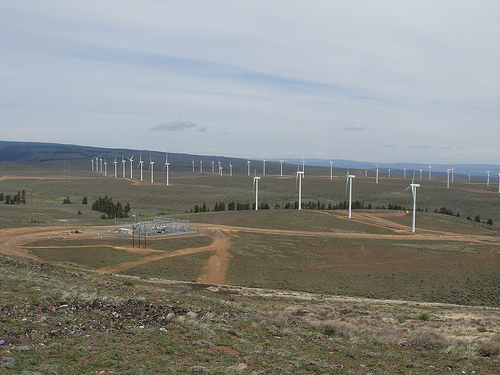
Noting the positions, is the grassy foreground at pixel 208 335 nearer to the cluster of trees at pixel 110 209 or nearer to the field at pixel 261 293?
the field at pixel 261 293

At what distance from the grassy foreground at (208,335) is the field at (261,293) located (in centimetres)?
8

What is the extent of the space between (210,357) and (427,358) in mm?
7952

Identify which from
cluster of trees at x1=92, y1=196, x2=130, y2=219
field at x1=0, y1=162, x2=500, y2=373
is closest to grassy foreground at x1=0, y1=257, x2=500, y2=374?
field at x1=0, y1=162, x2=500, y2=373

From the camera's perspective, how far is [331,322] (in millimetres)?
19828

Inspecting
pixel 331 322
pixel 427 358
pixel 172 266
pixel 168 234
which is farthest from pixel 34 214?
pixel 427 358

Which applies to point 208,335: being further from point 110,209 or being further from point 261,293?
point 110,209

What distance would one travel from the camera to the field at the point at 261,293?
45.1ft

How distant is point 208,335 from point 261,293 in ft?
45.7

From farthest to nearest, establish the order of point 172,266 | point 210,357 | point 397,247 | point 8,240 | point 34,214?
point 34,214 → point 397,247 → point 8,240 → point 172,266 → point 210,357

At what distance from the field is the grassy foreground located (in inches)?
3.0

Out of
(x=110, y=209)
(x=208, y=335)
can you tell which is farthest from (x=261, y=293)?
(x=110, y=209)

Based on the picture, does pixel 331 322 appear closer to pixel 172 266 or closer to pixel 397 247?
pixel 172 266

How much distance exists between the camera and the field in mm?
13742

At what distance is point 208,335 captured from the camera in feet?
51.5
